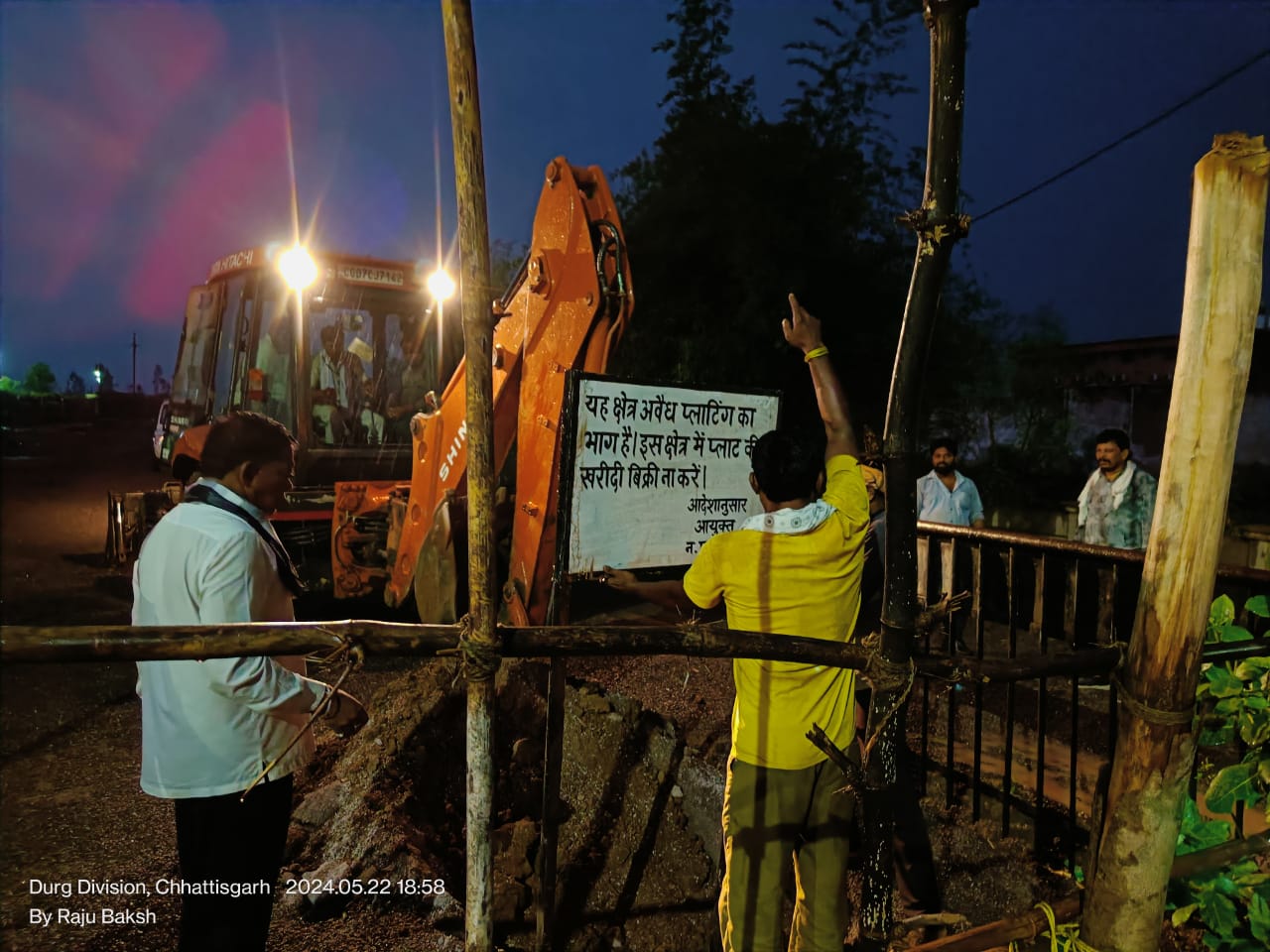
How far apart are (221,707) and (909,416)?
204 centimetres

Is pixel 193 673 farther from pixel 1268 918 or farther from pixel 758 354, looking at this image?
pixel 758 354

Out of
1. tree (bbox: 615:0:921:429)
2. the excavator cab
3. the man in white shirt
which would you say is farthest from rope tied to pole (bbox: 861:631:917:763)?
tree (bbox: 615:0:921:429)

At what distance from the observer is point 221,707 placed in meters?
2.12

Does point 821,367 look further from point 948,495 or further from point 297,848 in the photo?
point 948,495

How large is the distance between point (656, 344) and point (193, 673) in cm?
1213

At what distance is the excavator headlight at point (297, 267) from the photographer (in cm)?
677

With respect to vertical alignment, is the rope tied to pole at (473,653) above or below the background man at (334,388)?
below

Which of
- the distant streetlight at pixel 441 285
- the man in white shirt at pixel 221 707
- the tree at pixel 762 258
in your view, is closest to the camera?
the man in white shirt at pixel 221 707

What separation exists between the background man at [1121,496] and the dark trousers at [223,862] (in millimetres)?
5781

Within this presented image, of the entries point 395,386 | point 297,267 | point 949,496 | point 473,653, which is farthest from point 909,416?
point 395,386

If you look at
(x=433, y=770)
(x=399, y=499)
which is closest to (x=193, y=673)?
(x=433, y=770)

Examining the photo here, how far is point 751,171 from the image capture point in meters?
13.3

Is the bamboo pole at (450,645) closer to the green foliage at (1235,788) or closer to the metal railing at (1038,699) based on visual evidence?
the metal railing at (1038,699)

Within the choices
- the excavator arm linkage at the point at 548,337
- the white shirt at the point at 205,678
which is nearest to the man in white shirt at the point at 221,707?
the white shirt at the point at 205,678
